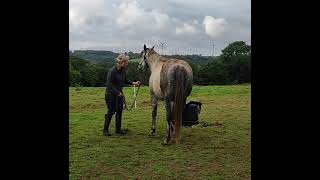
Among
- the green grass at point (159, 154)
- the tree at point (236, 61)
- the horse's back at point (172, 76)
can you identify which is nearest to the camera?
the green grass at point (159, 154)

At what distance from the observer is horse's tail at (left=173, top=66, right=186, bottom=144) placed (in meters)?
7.08

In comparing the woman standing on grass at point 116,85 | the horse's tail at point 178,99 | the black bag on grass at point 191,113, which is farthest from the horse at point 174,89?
the black bag on grass at point 191,113

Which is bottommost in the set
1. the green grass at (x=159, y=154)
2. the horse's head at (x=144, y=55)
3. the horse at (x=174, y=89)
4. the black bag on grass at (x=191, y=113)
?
the green grass at (x=159, y=154)

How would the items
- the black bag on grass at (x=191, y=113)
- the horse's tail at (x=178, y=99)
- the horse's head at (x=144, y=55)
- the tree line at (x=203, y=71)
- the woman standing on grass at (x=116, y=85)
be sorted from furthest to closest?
the tree line at (x=203, y=71), the black bag on grass at (x=191, y=113), the horse's head at (x=144, y=55), the woman standing on grass at (x=116, y=85), the horse's tail at (x=178, y=99)

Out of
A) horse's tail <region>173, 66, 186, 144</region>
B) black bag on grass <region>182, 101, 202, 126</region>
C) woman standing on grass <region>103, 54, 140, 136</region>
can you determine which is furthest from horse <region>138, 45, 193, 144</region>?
black bag on grass <region>182, 101, 202, 126</region>

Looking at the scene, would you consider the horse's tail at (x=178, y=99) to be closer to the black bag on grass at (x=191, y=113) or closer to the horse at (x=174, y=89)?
the horse at (x=174, y=89)

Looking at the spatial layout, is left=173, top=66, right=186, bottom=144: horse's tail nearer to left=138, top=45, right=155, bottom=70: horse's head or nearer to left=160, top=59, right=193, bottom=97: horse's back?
left=160, top=59, right=193, bottom=97: horse's back

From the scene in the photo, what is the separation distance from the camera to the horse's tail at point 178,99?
7.08 meters

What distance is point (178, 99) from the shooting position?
7168mm
